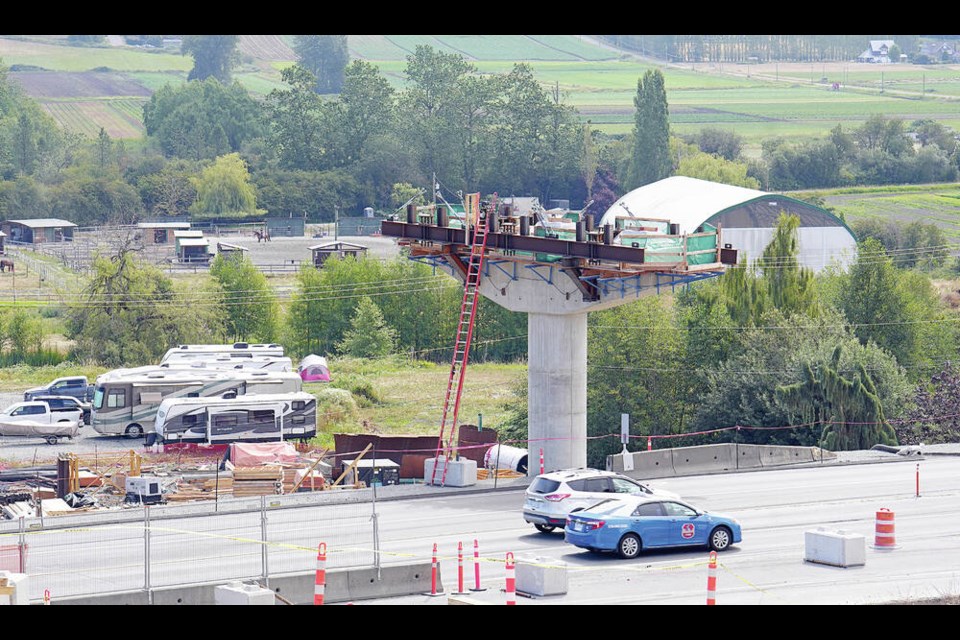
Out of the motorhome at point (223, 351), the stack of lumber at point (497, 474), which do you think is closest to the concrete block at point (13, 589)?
the stack of lumber at point (497, 474)

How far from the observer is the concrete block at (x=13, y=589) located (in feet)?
62.4

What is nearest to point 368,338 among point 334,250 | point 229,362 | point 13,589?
point 229,362

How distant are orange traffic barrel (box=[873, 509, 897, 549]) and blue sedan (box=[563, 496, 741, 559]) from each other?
119 inches

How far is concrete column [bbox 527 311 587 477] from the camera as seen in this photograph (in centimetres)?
3481

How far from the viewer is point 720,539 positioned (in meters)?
25.8

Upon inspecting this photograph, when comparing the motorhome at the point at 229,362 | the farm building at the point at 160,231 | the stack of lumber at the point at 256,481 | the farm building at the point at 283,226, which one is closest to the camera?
the stack of lumber at the point at 256,481

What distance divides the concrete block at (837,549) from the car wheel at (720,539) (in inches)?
66.1

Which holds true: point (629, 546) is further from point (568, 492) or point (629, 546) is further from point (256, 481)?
point (256, 481)

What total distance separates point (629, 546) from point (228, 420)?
2884 centimetres

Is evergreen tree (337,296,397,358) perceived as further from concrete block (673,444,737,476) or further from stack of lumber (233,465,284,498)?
concrete block (673,444,737,476)

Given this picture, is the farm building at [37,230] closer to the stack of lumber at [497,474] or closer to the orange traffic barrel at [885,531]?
the stack of lumber at [497,474]

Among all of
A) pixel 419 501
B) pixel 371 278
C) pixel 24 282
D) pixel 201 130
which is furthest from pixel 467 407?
pixel 201 130

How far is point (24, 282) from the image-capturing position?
111 m

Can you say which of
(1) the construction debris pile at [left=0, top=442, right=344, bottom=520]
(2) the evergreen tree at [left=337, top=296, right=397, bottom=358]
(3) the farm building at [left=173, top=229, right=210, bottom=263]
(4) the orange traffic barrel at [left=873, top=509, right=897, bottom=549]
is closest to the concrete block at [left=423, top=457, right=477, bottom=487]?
(1) the construction debris pile at [left=0, top=442, right=344, bottom=520]
